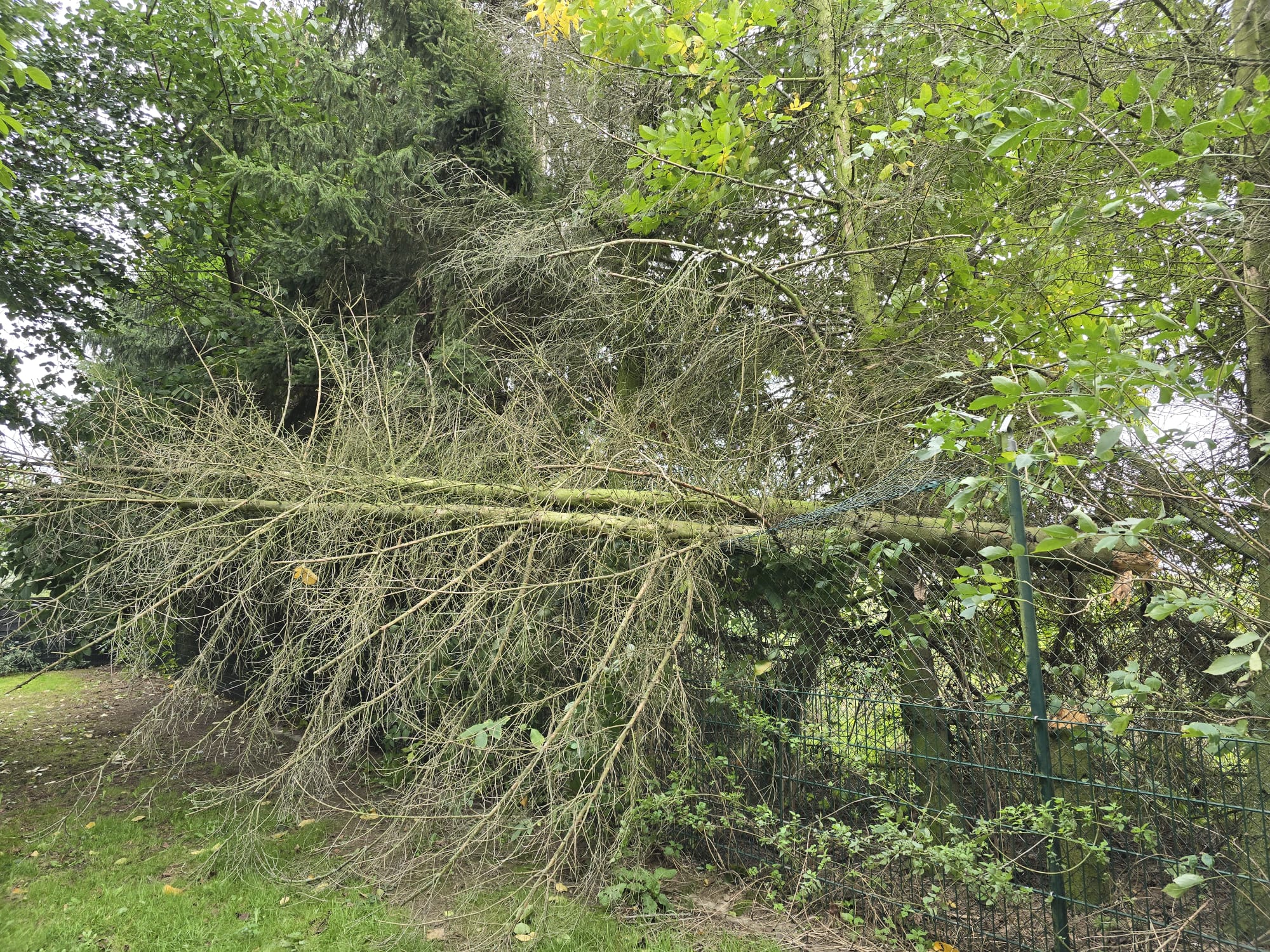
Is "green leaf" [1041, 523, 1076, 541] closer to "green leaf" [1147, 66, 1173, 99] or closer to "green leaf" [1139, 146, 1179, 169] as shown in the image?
"green leaf" [1139, 146, 1179, 169]

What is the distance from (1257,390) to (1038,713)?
198cm

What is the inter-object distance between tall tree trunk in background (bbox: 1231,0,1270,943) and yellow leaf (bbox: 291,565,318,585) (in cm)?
467

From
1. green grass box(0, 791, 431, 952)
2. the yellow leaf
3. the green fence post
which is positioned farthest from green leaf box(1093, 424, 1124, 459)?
the yellow leaf

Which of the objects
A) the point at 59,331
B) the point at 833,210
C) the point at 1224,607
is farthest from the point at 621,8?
the point at 59,331

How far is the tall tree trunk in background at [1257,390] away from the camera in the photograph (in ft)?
8.48

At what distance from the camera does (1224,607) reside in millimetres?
2438

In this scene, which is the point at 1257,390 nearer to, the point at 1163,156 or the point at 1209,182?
the point at 1209,182

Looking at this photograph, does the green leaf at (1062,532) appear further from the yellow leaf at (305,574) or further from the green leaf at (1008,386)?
the yellow leaf at (305,574)

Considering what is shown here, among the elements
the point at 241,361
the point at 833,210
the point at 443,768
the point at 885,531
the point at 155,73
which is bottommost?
the point at 443,768

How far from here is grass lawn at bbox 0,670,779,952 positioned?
3686mm

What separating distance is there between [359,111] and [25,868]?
661 centimetres

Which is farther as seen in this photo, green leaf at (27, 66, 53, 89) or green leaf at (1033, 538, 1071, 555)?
green leaf at (27, 66, 53, 89)

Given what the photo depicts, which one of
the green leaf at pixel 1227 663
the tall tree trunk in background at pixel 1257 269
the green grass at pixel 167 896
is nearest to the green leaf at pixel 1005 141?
the tall tree trunk in background at pixel 1257 269

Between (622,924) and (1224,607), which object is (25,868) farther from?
(1224,607)
